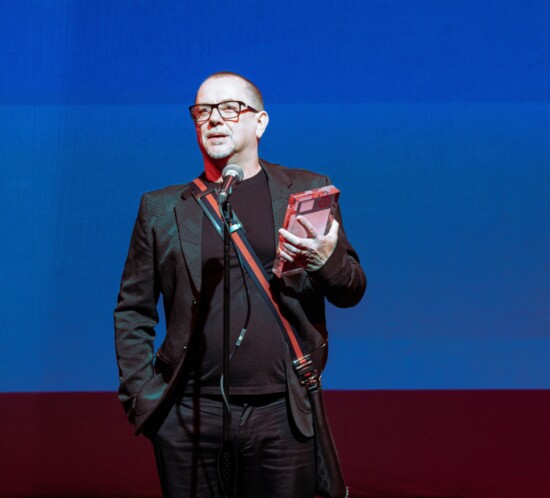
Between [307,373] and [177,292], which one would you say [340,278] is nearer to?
[307,373]

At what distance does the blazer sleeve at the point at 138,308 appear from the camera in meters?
1.82

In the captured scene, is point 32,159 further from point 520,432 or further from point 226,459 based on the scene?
point 520,432

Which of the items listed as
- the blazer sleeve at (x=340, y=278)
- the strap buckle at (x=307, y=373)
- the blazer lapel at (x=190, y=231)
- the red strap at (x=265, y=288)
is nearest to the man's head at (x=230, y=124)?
the blazer lapel at (x=190, y=231)

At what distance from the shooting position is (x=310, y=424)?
5.62 feet

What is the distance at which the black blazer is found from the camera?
1.70 meters

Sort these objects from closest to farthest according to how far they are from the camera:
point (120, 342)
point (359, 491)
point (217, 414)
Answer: point (217, 414) < point (120, 342) < point (359, 491)

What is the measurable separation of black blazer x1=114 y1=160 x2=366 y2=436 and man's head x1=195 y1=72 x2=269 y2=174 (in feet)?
0.30

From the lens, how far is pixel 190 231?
1.79 m

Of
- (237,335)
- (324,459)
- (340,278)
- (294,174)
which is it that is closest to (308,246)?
(340,278)

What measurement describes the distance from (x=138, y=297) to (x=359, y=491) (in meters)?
1.59

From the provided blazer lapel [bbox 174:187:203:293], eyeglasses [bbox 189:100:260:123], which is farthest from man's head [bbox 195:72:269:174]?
blazer lapel [bbox 174:187:203:293]

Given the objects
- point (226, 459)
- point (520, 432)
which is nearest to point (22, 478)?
point (226, 459)

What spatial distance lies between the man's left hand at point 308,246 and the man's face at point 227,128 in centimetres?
32

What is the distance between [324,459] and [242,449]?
20cm
